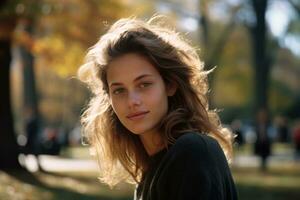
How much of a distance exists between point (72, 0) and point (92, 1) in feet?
4.12

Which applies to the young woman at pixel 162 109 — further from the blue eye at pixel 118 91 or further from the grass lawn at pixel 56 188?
the grass lawn at pixel 56 188

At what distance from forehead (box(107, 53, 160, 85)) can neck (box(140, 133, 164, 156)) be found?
236 mm

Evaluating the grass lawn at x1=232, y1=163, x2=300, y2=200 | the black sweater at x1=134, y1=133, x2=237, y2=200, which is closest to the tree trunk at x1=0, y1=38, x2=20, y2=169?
the grass lawn at x1=232, y1=163, x2=300, y2=200

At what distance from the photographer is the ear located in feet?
8.76

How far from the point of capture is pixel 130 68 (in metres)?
2.52

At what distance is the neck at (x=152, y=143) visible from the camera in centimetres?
262

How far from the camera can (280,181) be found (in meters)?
16.3

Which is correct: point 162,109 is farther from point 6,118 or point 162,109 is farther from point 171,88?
point 6,118

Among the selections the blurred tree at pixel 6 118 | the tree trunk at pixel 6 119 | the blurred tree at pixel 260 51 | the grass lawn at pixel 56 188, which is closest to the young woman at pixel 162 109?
the grass lawn at pixel 56 188

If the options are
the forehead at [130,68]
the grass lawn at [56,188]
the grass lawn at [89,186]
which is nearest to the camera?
the forehead at [130,68]

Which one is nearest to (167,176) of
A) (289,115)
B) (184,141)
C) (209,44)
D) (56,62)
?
(184,141)

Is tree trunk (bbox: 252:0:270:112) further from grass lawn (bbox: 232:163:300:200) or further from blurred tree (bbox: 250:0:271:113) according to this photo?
grass lawn (bbox: 232:163:300:200)

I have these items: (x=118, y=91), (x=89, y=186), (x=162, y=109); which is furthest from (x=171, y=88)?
(x=89, y=186)

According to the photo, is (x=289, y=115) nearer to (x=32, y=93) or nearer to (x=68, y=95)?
(x=68, y=95)
